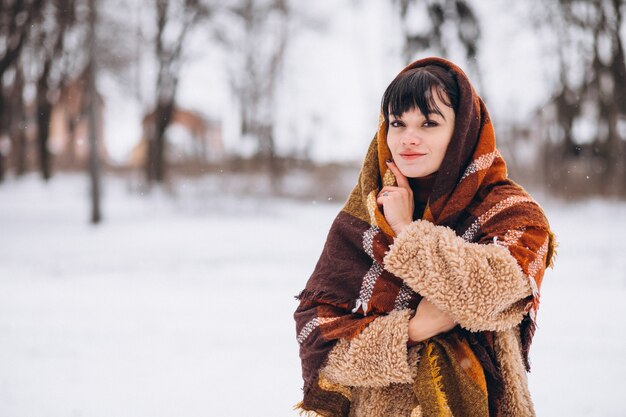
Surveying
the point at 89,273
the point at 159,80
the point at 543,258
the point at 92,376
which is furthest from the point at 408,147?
the point at 159,80

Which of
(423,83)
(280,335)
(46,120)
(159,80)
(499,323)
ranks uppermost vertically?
(159,80)

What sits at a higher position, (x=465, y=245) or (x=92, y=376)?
(x=465, y=245)

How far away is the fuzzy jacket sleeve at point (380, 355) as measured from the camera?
1250 millimetres

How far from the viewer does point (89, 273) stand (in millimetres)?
7410

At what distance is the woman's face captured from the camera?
1329 mm

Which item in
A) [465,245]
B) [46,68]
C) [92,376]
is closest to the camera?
[465,245]

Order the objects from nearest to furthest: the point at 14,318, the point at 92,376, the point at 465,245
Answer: the point at 465,245 → the point at 92,376 → the point at 14,318

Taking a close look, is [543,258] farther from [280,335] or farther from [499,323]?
[280,335]

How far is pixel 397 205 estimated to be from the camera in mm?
1322

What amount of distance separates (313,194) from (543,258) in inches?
641

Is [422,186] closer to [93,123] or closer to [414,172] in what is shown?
[414,172]

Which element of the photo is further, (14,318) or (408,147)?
(14,318)

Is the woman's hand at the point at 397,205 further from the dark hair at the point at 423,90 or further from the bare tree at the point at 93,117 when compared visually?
the bare tree at the point at 93,117

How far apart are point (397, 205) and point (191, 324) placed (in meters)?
4.08
